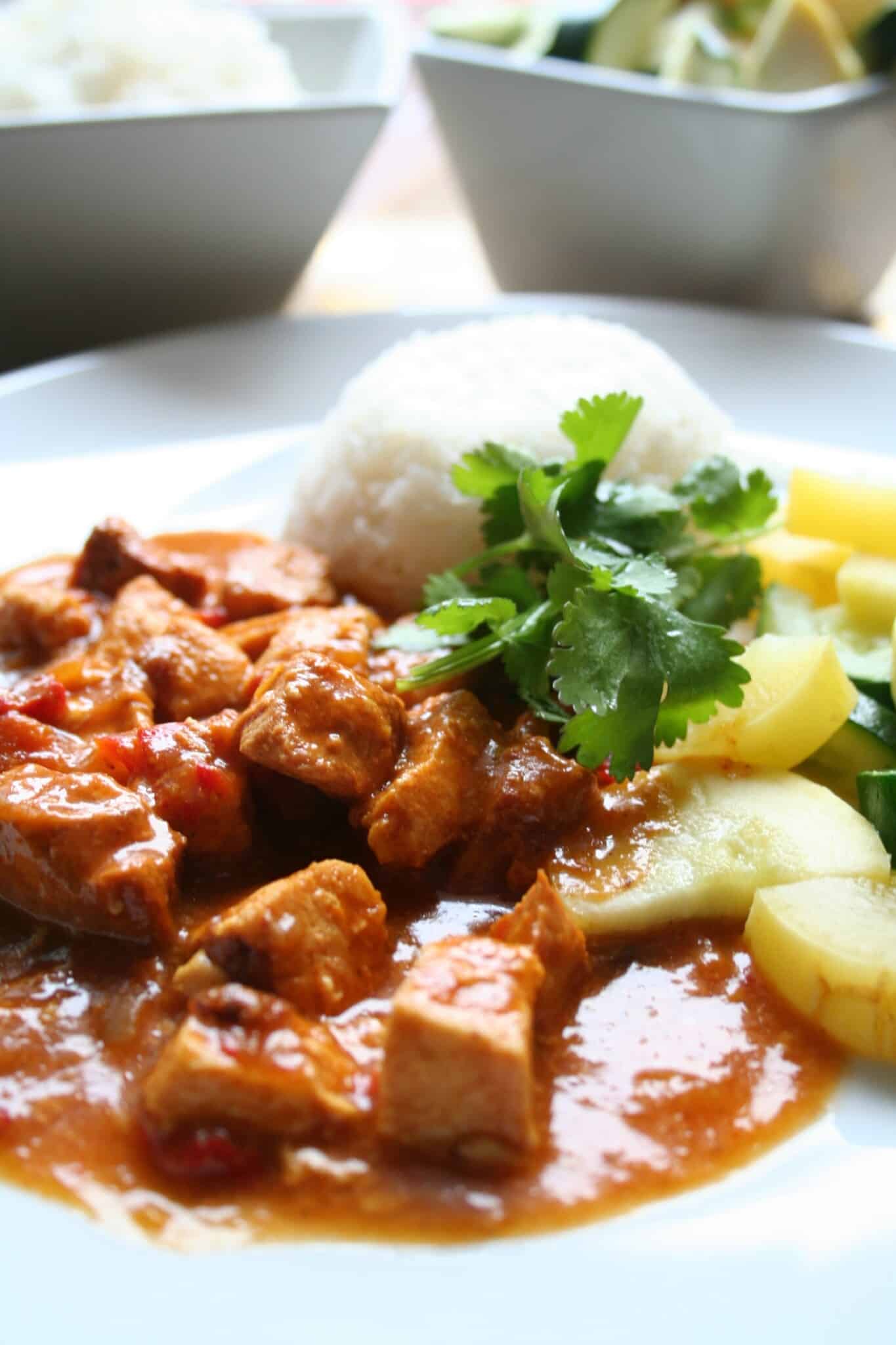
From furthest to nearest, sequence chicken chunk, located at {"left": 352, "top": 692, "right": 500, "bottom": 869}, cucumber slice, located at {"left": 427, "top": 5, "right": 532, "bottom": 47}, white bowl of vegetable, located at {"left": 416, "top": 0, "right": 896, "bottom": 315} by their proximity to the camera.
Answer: cucumber slice, located at {"left": 427, "top": 5, "right": 532, "bottom": 47}
white bowl of vegetable, located at {"left": 416, "top": 0, "right": 896, "bottom": 315}
chicken chunk, located at {"left": 352, "top": 692, "right": 500, "bottom": 869}

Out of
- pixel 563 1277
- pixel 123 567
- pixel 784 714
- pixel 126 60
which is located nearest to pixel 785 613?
pixel 784 714

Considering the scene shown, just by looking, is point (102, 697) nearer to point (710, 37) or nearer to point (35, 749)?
point (35, 749)

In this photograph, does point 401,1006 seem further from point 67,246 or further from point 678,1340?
point 67,246

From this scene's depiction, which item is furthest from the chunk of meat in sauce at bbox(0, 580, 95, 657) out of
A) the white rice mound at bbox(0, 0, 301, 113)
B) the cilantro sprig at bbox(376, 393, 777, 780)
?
the white rice mound at bbox(0, 0, 301, 113)

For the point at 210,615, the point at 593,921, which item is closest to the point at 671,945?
the point at 593,921

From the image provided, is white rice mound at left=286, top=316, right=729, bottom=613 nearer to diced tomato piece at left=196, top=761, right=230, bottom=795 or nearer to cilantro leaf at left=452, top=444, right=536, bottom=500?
cilantro leaf at left=452, top=444, right=536, bottom=500

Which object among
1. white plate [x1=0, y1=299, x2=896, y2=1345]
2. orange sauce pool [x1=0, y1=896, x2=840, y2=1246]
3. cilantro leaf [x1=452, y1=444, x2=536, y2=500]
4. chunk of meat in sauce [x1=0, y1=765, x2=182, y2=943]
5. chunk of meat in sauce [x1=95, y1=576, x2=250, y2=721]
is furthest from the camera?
cilantro leaf [x1=452, y1=444, x2=536, y2=500]
